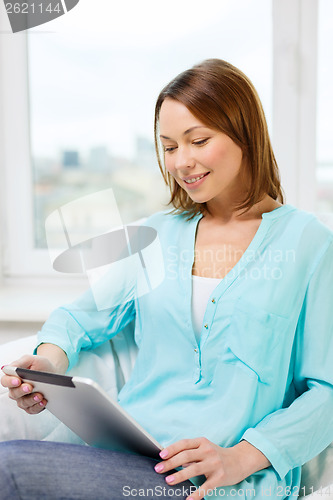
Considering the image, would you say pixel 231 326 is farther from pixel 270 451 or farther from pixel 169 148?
pixel 169 148

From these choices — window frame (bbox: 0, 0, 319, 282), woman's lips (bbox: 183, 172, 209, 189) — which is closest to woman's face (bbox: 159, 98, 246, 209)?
woman's lips (bbox: 183, 172, 209, 189)

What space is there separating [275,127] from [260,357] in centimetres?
90

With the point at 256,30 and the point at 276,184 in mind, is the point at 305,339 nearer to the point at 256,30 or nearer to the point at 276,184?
the point at 276,184

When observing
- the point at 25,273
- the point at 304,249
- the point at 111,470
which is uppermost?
the point at 304,249

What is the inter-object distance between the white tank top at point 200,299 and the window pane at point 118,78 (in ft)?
2.77

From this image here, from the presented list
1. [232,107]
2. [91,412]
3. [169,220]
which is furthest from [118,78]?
[91,412]

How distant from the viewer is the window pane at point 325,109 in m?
1.65

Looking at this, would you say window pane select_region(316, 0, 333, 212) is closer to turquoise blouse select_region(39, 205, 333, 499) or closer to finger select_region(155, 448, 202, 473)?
turquoise blouse select_region(39, 205, 333, 499)

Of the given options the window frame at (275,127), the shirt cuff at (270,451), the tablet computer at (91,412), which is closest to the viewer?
the tablet computer at (91,412)

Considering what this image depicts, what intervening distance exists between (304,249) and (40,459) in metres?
0.57

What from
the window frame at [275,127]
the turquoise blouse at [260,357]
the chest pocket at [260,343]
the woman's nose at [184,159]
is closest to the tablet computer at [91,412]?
the turquoise blouse at [260,357]

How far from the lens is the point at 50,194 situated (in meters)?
1.92

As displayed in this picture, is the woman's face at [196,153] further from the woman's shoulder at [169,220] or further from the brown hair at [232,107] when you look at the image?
the woman's shoulder at [169,220]

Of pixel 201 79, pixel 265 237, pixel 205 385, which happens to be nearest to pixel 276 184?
pixel 265 237
